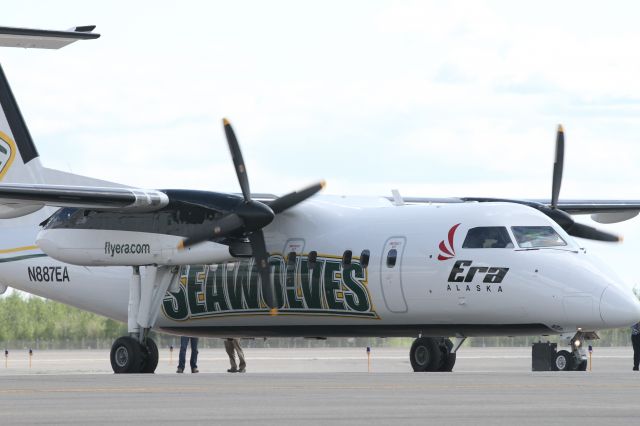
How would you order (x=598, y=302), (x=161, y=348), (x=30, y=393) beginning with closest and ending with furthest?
(x=30, y=393) < (x=598, y=302) < (x=161, y=348)

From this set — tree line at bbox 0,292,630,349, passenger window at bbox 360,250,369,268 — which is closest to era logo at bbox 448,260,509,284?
passenger window at bbox 360,250,369,268

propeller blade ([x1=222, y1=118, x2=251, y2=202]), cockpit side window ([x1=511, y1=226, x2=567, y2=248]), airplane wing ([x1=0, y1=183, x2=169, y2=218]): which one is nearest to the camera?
cockpit side window ([x1=511, y1=226, x2=567, y2=248])

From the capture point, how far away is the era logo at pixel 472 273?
22.6 m

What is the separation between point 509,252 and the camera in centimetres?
2266

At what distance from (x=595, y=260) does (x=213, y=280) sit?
7.64 meters

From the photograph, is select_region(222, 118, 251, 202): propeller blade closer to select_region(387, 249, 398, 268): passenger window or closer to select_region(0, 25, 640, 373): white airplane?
select_region(0, 25, 640, 373): white airplane

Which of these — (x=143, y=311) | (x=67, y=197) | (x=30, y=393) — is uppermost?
(x=67, y=197)

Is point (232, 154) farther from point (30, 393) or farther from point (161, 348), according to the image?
point (161, 348)

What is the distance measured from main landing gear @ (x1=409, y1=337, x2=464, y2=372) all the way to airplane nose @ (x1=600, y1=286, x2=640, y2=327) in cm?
363

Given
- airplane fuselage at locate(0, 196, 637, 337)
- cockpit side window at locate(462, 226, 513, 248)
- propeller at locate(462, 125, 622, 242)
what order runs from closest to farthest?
1. airplane fuselage at locate(0, 196, 637, 337)
2. cockpit side window at locate(462, 226, 513, 248)
3. propeller at locate(462, 125, 622, 242)

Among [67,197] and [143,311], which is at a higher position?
[67,197]

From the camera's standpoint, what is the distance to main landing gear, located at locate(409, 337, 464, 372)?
24641mm

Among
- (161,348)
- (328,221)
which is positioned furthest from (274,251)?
(161,348)

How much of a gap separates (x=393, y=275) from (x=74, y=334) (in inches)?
1810
